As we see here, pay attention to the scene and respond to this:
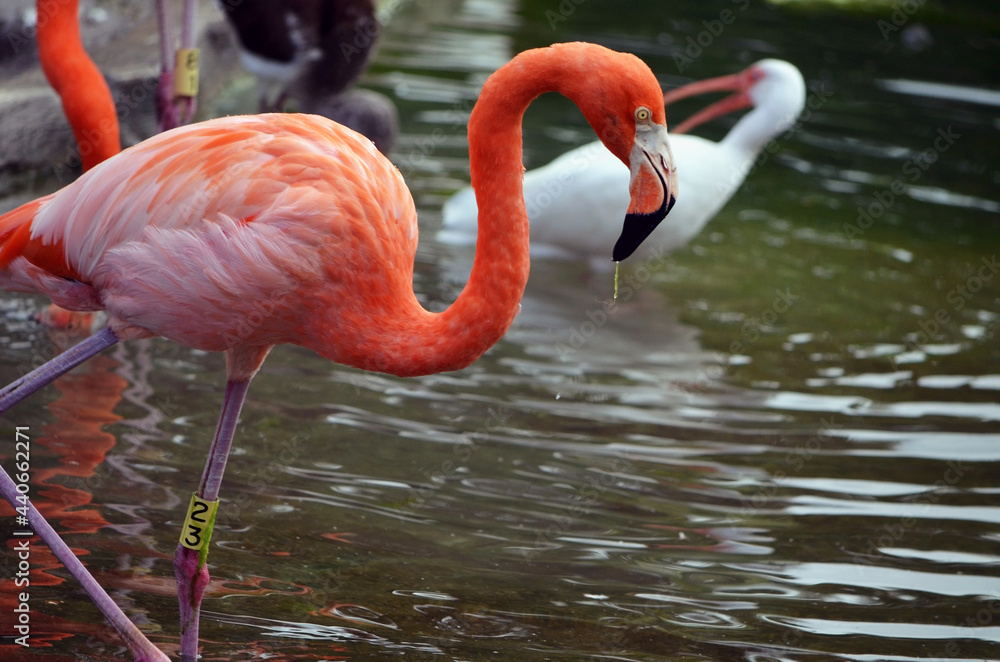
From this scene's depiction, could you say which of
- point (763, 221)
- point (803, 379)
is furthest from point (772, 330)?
point (763, 221)

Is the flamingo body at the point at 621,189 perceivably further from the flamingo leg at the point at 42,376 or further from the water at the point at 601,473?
the flamingo leg at the point at 42,376

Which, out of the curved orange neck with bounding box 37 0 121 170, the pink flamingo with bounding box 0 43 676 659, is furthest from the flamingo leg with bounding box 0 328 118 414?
the curved orange neck with bounding box 37 0 121 170

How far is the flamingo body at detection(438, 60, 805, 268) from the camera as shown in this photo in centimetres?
587

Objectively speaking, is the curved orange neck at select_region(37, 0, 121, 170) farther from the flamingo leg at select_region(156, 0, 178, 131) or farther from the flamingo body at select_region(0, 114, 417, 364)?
the flamingo body at select_region(0, 114, 417, 364)

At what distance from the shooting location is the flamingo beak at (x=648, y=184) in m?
2.33

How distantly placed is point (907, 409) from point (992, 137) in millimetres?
5523

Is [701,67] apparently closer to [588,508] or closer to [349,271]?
[588,508]

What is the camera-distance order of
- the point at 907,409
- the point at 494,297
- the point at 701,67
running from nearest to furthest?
the point at 494,297 → the point at 907,409 → the point at 701,67

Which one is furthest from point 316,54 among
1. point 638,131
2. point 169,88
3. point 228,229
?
point 638,131

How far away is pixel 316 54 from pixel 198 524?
16.0 feet

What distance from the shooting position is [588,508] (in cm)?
379

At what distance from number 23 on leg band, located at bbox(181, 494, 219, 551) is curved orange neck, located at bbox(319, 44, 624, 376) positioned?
0.57 meters

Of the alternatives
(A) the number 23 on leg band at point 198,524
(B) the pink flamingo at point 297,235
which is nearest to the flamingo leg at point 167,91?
(B) the pink flamingo at point 297,235

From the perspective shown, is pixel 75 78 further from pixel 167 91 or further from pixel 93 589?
pixel 93 589
